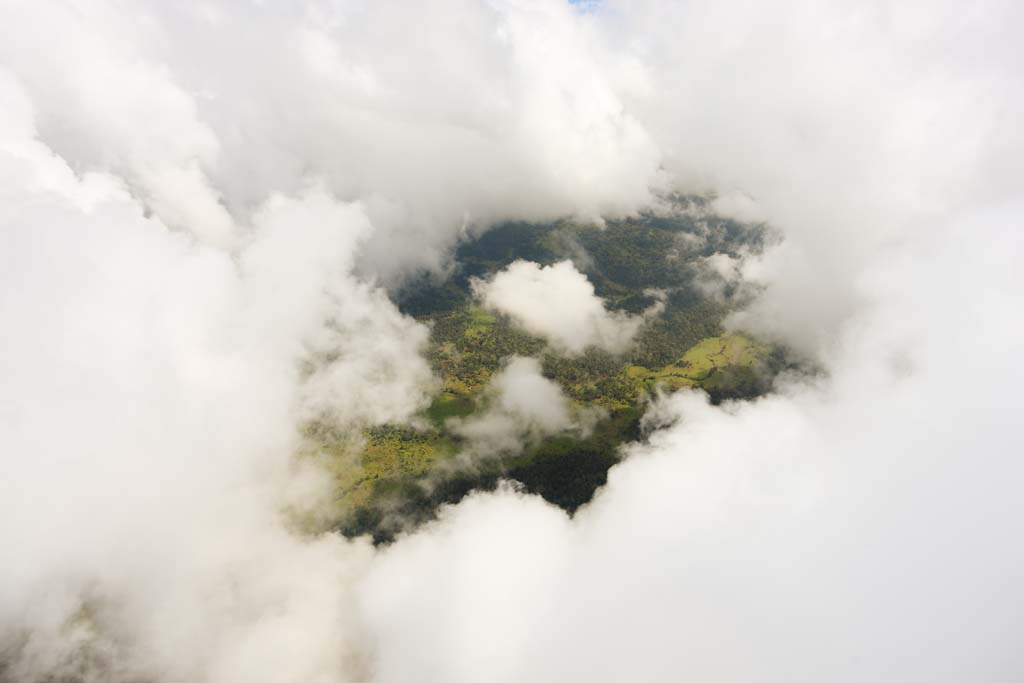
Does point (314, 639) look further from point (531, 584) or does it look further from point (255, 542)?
point (531, 584)

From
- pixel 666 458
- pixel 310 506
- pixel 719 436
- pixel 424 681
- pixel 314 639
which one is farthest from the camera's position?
pixel 310 506

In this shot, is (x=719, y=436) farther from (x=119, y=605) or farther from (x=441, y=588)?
(x=119, y=605)

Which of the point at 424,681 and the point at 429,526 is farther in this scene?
the point at 429,526

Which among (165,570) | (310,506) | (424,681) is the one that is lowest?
(424,681)

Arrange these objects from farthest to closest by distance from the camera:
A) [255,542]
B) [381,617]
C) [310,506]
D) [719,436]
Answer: [310,506] → [255,542] → [381,617] → [719,436]

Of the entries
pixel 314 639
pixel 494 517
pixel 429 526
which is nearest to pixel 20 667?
pixel 314 639

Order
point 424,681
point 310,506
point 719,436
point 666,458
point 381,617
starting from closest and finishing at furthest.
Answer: point 424,681 → point 719,436 → point 666,458 → point 381,617 → point 310,506

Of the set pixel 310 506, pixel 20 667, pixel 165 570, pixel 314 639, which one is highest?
pixel 310 506

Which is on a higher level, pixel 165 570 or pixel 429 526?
pixel 429 526

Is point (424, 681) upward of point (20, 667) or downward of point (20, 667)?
downward

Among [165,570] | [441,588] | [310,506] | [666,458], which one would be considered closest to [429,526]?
[310,506]
